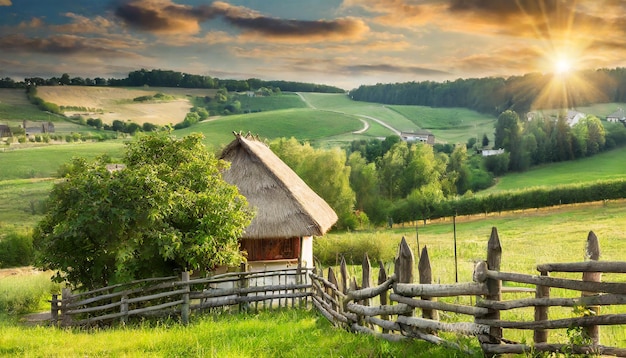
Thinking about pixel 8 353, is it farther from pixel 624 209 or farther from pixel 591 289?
pixel 624 209

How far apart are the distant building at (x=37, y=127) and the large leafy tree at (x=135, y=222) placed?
64630 mm

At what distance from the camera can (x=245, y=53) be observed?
3219 inches

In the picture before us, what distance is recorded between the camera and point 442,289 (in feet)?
21.0

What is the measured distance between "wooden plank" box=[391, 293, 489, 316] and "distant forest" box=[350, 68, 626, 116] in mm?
95135

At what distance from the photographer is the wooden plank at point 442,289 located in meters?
5.95

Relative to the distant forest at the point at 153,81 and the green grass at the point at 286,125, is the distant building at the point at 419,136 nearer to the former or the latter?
the green grass at the point at 286,125

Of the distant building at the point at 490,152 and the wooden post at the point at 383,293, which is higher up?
the distant building at the point at 490,152

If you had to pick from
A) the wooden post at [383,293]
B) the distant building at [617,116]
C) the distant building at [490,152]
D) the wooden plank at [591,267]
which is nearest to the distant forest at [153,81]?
the distant building at [490,152]

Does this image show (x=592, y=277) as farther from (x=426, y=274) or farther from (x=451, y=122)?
(x=451, y=122)

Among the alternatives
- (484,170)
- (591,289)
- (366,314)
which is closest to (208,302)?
(366,314)

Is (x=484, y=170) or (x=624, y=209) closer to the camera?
(x=624, y=209)

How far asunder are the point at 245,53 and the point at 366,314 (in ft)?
253

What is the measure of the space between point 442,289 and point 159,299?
862cm

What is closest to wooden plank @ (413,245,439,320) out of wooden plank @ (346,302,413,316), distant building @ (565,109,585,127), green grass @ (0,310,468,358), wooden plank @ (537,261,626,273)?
wooden plank @ (346,302,413,316)
